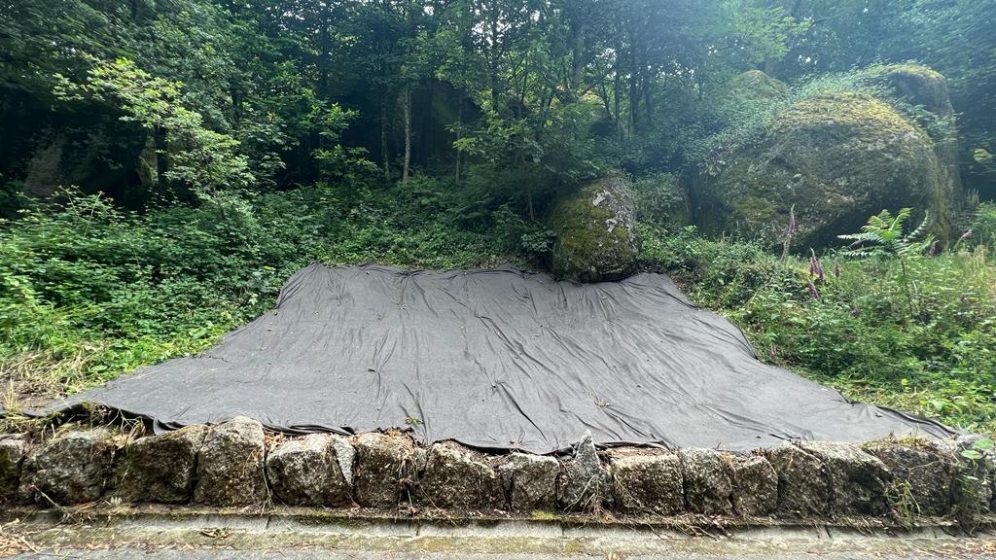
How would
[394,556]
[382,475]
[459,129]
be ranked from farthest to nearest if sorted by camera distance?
[459,129], [382,475], [394,556]

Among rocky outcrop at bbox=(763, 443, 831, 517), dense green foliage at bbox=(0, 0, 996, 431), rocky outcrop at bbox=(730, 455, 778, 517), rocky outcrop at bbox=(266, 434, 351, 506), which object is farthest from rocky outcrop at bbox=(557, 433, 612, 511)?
dense green foliage at bbox=(0, 0, 996, 431)

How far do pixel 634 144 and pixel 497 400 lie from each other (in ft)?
22.0

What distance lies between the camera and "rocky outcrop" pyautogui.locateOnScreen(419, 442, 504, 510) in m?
1.92

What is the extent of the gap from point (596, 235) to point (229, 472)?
4860 mm

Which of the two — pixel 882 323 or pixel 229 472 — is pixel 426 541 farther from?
pixel 882 323

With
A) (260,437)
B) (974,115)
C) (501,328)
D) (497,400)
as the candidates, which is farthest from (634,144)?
(260,437)

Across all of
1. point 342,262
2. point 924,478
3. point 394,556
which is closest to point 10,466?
point 394,556

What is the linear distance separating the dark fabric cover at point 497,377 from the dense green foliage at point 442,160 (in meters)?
0.46

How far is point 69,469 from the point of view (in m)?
1.84

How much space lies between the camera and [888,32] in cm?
980

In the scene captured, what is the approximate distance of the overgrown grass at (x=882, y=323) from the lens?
2.82m

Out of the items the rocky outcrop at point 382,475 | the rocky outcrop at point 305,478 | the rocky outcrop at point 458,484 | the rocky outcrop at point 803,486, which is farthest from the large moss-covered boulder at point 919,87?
the rocky outcrop at point 305,478

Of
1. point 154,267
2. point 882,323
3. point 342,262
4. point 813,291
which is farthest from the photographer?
point 342,262

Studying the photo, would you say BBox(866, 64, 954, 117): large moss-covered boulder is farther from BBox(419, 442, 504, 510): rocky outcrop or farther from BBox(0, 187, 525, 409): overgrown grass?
BBox(419, 442, 504, 510): rocky outcrop
